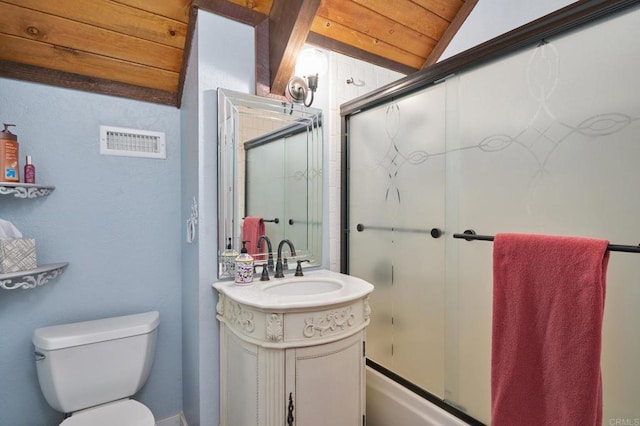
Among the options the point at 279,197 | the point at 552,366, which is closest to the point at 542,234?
the point at 552,366

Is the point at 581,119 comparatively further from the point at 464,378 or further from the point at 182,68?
the point at 182,68

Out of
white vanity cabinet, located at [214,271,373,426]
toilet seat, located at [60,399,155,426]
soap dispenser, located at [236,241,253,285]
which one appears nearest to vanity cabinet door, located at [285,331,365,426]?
white vanity cabinet, located at [214,271,373,426]

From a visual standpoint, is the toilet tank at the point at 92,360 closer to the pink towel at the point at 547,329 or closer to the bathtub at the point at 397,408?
the bathtub at the point at 397,408

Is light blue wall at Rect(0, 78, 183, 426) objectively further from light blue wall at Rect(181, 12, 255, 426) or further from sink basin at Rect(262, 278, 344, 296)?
sink basin at Rect(262, 278, 344, 296)

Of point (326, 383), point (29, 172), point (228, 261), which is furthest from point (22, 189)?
point (326, 383)

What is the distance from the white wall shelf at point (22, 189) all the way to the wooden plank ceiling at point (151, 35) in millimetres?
495

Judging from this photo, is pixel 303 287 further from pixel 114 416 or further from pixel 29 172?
pixel 29 172

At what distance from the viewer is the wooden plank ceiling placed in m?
1.41

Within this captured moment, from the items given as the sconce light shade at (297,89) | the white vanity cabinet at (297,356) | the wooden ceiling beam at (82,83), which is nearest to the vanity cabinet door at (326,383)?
the white vanity cabinet at (297,356)

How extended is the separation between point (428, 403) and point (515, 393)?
551 mm

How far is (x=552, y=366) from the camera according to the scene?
0.98 meters

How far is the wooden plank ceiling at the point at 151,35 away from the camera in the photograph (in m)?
1.41

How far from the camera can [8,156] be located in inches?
53.5

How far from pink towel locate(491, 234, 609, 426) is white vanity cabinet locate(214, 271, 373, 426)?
0.53 meters
